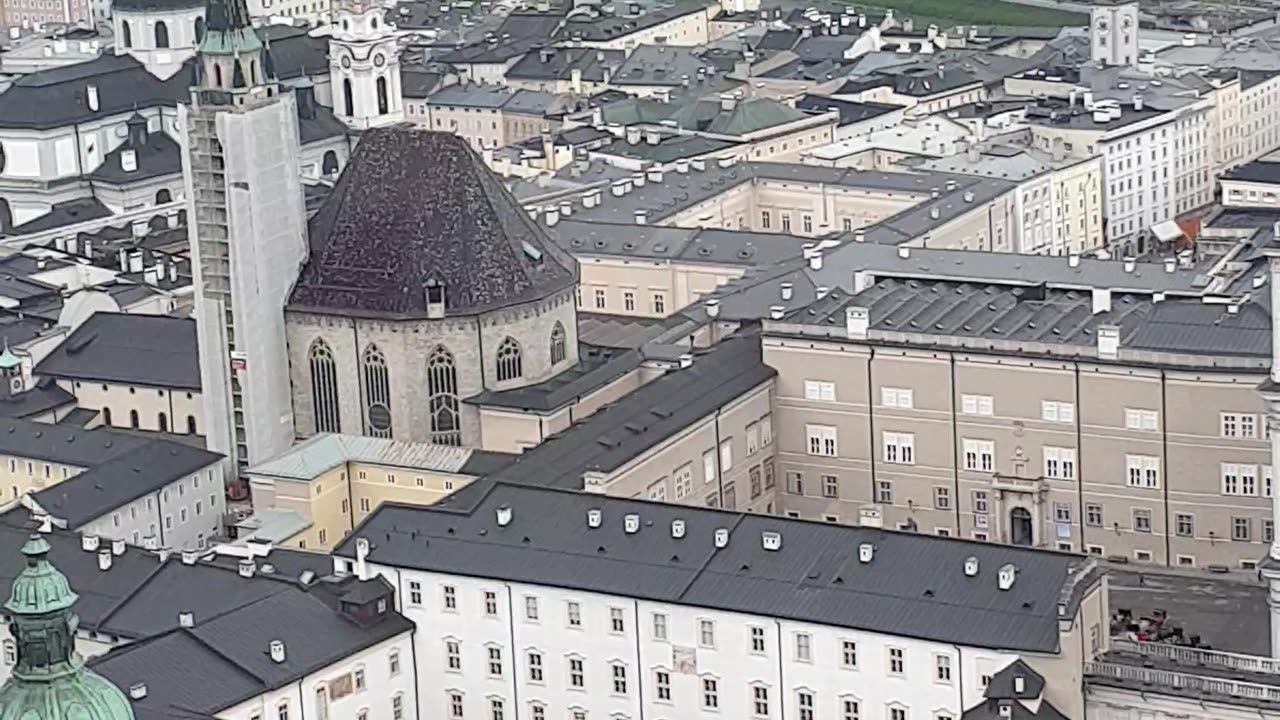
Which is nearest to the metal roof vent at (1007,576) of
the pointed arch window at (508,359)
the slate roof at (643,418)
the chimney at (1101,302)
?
the slate roof at (643,418)

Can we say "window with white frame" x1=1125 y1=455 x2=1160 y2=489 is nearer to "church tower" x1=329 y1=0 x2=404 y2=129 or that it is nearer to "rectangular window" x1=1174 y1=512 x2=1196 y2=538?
"rectangular window" x1=1174 y1=512 x2=1196 y2=538

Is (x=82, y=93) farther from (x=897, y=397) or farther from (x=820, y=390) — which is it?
(x=897, y=397)

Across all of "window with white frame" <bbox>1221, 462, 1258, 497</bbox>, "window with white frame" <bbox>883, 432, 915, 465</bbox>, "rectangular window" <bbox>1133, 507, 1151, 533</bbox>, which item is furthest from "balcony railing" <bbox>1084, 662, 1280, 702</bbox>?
"window with white frame" <bbox>883, 432, 915, 465</bbox>

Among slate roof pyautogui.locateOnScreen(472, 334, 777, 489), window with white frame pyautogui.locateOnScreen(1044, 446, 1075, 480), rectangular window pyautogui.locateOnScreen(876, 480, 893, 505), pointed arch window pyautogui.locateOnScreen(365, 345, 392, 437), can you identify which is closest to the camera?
slate roof pyautogui.locateOnScreen(472, 334, 777, 489)

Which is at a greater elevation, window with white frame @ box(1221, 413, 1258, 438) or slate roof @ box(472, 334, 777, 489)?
slate roof @ box(472, 334, 777, 489)

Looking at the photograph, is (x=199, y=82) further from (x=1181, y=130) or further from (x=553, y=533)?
(x=1181, y=130)

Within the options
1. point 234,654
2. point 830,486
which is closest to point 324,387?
point 830,486

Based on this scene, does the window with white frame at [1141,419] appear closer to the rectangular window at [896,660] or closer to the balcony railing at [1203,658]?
the balcony railing at [1203,658]
